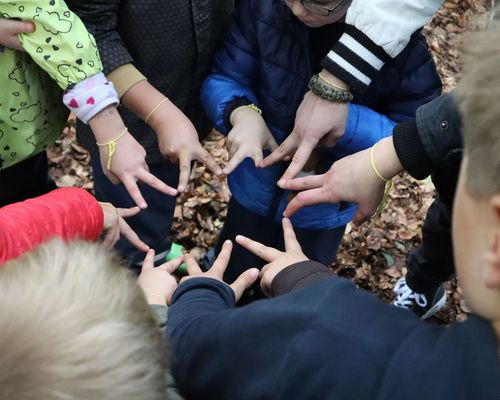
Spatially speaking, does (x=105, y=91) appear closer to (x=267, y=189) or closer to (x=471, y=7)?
(x=267, y=189)

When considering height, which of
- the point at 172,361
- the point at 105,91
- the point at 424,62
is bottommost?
the point at 172,361

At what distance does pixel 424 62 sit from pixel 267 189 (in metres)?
0.79

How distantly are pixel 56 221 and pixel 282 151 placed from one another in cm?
82

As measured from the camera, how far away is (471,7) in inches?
245

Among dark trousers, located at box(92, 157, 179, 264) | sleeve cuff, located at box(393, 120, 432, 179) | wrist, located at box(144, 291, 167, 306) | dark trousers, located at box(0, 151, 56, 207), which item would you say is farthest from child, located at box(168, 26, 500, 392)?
dark trousers, located at box(92, 157, 179, 264)

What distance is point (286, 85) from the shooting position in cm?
203

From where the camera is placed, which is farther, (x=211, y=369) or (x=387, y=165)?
(x=387, y=165)

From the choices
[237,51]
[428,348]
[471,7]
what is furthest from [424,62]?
[471,7]

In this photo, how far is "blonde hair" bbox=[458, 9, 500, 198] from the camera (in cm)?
81

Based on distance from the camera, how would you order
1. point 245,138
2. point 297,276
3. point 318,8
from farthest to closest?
1. point 245,138
2. point 318,8
3. point 297,276

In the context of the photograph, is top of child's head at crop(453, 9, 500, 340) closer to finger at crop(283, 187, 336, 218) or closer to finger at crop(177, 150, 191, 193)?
finger at crop(283, 187, 336, 218)

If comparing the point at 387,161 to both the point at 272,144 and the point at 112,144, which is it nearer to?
the point at 272,144

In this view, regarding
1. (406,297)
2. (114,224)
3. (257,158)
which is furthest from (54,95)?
(406,297)

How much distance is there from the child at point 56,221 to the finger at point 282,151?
19.9 inches
